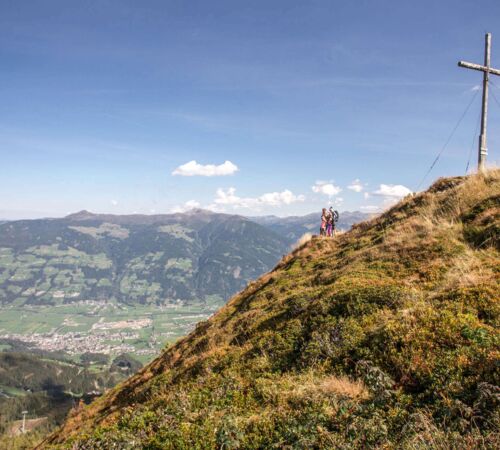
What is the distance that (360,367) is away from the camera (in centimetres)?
920

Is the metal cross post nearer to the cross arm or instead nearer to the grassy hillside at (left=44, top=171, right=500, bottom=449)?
the cross arm

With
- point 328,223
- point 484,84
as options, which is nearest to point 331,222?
point 328,223

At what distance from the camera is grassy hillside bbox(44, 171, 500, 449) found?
6.90 m

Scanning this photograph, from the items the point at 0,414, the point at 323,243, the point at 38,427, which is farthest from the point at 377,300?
the point at 0,414

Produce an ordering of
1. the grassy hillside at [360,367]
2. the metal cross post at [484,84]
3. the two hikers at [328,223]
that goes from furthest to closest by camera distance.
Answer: the two hikers at [328,223], the metal cross post at [484,84], the grassy hillside at [360,367]

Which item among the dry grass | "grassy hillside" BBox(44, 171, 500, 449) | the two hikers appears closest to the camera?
"grassy hillside" BBox(44, 171, 500, 449)

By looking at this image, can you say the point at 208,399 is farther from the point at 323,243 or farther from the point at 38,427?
the point at 38,427

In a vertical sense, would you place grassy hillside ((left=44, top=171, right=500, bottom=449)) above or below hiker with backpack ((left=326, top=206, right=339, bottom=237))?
below

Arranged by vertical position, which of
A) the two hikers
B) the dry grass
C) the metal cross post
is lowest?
the dry grass

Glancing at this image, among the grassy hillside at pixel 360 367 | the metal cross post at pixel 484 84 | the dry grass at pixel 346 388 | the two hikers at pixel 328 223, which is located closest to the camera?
the grassy hillside at pixel 360 367

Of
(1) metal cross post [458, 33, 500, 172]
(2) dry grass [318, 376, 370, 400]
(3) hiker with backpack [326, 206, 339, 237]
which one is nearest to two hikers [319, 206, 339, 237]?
(3) hiker with backpack [326, 206, 339, 237]

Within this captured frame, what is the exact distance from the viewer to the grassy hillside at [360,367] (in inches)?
272

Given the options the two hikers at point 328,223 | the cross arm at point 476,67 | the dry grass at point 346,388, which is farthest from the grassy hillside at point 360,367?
the two hikers at point 328,223

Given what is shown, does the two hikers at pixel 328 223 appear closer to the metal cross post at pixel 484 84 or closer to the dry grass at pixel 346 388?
the metal cross post at pixel 484 84
